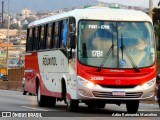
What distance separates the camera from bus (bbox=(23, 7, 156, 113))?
70.6 feet

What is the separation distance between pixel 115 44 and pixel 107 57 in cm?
52

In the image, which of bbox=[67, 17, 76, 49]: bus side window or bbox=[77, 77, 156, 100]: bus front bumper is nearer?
bbox=[77, 77, 156, 100]: bus front bumper

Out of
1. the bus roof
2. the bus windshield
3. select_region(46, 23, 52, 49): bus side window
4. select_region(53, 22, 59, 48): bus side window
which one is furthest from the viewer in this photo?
select_region(46, 23, 52, 49): bus side window

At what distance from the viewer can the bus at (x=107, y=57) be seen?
70.6 ft

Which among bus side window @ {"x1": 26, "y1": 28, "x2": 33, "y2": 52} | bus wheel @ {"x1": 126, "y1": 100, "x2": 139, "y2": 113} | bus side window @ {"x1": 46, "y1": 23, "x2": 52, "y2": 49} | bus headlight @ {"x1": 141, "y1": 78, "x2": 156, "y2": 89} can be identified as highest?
bus side window @ {"x1": 46, "y1": 23, "x2": 52, "y2": 49}

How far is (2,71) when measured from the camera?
10662 cm

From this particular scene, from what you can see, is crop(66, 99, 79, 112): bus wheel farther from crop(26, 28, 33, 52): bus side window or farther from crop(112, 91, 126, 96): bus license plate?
crop(26, 28, 33, 52): bus side window

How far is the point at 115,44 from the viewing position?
22000 mm

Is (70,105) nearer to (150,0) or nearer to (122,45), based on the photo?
→ (122,45)

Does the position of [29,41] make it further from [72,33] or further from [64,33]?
[72,33]

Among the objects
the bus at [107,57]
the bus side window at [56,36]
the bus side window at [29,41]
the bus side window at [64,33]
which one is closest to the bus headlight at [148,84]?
the bus at [107,57]

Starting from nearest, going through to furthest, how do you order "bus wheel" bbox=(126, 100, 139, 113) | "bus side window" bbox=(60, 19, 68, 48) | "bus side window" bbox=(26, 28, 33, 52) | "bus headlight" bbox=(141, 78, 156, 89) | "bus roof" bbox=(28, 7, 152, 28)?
"bus headlight" bbox=(141, 78, 156, 89)
"bus roof" bbox=(28, 7, 152, 28)
"bus wheel" bbox=(126, 100, 139, 113)
"bus side window" bbox=(60, 19, 68, 48)
"bus side window" bbox=(26, 28, 33, 52)

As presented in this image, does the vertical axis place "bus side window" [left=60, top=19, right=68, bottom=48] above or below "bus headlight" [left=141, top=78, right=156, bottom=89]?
above

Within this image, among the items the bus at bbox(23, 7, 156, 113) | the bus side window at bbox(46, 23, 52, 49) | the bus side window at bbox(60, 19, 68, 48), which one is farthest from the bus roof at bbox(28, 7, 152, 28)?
the bus side window at bbox(46, 23, 52, 49)
